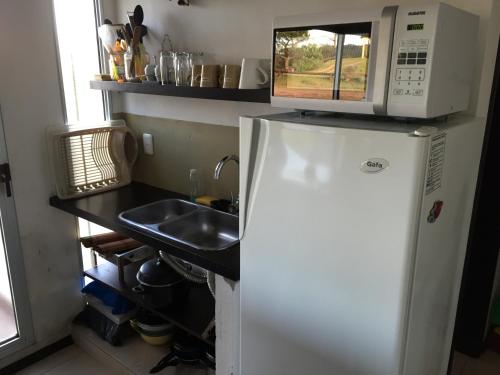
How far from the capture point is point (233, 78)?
1662mm

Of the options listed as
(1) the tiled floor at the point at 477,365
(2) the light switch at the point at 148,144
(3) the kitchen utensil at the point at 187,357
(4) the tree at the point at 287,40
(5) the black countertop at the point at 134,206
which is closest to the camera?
(4) the tree at the point at 287,40

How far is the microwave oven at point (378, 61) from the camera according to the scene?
992 millimetres

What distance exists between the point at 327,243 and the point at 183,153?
1270 mm

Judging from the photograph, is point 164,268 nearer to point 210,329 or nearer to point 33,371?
point 210,329

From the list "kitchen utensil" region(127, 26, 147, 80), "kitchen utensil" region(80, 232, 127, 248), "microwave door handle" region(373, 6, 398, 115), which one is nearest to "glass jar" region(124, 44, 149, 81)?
"kitchen utensil" region(127, 26, 147, 80)

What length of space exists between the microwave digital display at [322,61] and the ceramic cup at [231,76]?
398 mm

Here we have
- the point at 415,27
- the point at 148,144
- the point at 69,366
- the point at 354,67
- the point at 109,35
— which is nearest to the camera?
the point at 415,27

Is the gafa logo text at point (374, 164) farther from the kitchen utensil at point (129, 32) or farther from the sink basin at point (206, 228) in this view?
the kitchen utensil at point (129, 32)

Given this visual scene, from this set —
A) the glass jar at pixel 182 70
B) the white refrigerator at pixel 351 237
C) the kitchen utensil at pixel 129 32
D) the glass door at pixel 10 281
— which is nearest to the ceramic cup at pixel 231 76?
the glass jar at pixel 182 70

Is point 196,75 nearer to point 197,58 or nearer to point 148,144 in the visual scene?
point 197,58

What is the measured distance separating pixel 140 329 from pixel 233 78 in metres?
1.42

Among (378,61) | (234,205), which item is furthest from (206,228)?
(378,61)

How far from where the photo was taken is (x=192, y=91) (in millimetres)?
1744

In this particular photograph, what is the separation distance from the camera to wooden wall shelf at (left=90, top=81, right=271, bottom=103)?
5.03 ft
